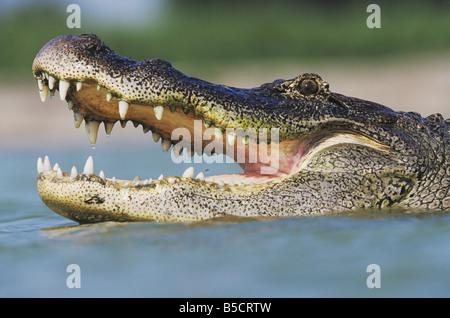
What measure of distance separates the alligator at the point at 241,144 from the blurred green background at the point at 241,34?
13.4 metres

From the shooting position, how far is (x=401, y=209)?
4.40 metres

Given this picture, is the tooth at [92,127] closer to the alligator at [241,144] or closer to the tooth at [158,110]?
the alligator at [241,144]

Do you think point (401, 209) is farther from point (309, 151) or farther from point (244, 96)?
point (244, 96)

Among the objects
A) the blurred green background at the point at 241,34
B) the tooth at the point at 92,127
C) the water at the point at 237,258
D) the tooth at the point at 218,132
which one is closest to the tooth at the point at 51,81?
the tooth at the point at 92,127

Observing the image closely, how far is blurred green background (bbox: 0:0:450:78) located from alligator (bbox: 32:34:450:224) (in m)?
13.4

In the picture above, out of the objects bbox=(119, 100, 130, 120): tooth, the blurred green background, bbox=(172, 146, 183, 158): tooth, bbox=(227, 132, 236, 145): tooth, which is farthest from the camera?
the blurred green background

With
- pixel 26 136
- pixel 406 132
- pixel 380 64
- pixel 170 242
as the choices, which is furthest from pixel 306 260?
pixel 380 64

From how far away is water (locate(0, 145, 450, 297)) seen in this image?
119 inches

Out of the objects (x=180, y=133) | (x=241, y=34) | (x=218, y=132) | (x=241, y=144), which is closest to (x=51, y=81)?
(x=180, y=133)

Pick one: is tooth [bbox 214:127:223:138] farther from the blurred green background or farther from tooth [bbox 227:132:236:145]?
the blurred green background

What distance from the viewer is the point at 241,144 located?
15.0 feet

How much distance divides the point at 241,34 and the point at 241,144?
1455 centimetres

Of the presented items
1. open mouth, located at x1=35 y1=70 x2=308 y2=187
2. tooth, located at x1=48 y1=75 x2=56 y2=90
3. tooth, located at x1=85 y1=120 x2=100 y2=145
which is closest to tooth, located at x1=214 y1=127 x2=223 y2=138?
open mouth, located at x1=35 y1=70 x2=308 y2=187

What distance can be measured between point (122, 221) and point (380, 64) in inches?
576
